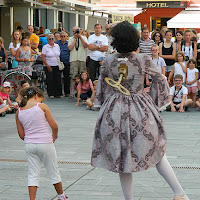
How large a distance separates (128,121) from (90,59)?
33.4 feet

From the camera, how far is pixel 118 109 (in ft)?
16.4

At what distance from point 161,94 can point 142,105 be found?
35 centimetres

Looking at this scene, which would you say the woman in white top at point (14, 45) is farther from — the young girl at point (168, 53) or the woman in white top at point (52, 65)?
the young girl at point (168, 53)

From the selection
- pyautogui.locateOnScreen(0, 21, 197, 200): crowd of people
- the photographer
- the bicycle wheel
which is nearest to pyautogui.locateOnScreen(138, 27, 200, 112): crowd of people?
the photographer

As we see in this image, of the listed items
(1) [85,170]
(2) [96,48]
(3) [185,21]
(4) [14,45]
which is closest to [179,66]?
(2) [96,48]

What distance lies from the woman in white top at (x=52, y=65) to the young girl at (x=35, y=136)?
392 inches

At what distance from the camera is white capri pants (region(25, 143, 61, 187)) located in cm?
526

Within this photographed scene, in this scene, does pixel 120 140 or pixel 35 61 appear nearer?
pixel 120 140

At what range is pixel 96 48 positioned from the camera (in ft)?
48.6

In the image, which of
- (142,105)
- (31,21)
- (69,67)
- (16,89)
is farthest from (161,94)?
(31,21)

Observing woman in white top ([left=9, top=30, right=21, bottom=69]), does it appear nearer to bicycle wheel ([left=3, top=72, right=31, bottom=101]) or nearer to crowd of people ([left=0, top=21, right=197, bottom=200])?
bicycle wheel ([left=3, top=72, right=31, bottom=101])

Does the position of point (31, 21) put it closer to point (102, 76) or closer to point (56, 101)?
point (56, 101)

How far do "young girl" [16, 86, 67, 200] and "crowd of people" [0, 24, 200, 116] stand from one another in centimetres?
818

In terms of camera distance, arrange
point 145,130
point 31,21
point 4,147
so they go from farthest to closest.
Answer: point 31,21, point 4,147, point 145,130
